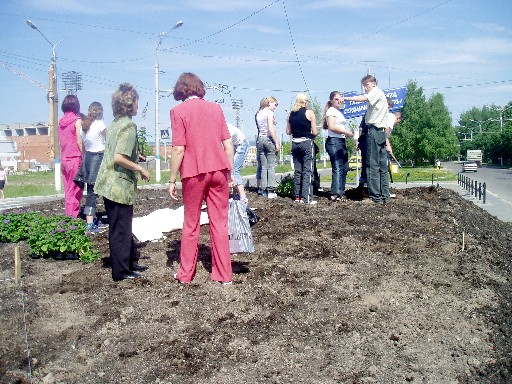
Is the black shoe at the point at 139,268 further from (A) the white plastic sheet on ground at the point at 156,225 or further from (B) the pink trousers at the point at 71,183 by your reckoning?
(B) the pink trousers at the point at 71,183

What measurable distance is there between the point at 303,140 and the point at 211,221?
4.43 m

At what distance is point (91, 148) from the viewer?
781 cm

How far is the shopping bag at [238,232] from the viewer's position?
18.2 ft

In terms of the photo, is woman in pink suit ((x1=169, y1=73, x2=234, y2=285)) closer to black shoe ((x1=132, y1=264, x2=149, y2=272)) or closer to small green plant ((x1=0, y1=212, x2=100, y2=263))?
black shoe ((x1=132, y1=264, x2=149, y2=272))

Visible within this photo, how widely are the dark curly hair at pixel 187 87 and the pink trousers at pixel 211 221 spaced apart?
0.76m

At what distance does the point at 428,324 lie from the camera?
4035 millimetres

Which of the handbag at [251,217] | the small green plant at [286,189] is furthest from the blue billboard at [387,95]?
the handbag at [251,217]

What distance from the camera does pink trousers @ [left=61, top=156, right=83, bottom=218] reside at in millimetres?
8016

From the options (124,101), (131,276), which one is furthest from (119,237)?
(124,101)

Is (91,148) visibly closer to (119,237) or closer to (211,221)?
(119,237)

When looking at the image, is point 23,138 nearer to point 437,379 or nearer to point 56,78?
point 56,78

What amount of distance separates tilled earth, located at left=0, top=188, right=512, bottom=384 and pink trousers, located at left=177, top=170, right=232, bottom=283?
6.4 inches

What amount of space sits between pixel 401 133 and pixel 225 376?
8563 cm

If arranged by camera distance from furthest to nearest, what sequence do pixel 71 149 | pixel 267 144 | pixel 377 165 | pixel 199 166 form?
pixel 267 144 < pixel 377 165 < pixel 71 149 < pixel 199 166
